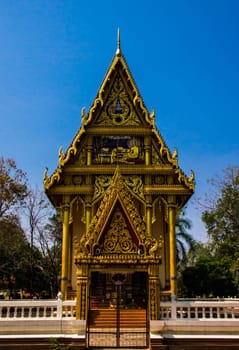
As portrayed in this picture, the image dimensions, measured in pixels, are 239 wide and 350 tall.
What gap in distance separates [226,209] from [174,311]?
48.4 ft

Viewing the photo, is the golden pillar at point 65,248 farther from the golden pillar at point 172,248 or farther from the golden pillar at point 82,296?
the golden pillar at point 82,296

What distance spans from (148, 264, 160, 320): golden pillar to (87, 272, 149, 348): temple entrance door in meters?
0.29

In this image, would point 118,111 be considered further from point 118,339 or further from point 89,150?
point 118,339

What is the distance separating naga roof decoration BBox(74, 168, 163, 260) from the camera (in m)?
9.80

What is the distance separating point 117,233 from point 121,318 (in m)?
3.00

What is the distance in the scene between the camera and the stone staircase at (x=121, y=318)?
413 inches

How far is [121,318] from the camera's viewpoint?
11391 mm

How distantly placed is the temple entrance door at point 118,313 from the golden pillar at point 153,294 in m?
0.29

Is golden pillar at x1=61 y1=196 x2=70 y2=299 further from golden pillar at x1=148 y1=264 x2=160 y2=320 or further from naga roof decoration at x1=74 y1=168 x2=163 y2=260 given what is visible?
golden pillar at x1=148 y1=264 x2=160 y2=320

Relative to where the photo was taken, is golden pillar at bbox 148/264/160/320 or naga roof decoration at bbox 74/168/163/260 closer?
golden pillar at bbox 148/264/160/320

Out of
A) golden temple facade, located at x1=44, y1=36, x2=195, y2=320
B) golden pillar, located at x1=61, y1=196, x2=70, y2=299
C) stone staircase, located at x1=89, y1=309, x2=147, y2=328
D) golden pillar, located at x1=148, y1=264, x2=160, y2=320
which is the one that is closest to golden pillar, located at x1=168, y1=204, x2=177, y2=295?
golden temple facade, located at x1=44, y1=36, x2=195, y2=320

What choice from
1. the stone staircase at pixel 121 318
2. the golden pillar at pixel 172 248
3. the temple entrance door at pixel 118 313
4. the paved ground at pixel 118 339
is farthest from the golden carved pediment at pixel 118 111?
the paved ground at pixel 118 339

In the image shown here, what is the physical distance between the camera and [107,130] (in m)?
16.1

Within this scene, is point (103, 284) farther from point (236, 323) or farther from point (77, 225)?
point (236, 323)
